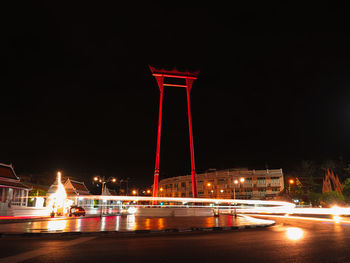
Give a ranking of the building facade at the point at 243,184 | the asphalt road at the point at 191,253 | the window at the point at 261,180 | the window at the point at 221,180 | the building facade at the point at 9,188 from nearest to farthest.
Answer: the asphalt road at the point at 191,253 < the building facade at the point at 9,188 < the building facade at the point at 243,184 < the window at the point at 261,180 < the window at the point at 221,180

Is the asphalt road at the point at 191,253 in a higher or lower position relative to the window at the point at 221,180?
lower

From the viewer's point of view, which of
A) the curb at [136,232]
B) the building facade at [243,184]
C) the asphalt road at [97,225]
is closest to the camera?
the curb at [136,232]

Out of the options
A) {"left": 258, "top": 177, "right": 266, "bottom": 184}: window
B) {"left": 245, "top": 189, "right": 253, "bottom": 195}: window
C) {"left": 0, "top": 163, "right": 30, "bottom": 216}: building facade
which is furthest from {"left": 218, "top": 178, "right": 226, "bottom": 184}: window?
{"left": 0, "top": 163, "right": 30, "bottom": 216}: building facade

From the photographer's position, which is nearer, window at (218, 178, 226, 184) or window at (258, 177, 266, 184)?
window at (258, 177, 266, 184)

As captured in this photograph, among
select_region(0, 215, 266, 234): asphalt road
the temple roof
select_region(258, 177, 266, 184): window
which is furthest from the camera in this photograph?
select_region(258, 177, 266, 184): window

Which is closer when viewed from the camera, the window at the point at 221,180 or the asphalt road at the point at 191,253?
the asphalt road at the point at 191,253

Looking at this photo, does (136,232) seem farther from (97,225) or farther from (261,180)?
(261,180)

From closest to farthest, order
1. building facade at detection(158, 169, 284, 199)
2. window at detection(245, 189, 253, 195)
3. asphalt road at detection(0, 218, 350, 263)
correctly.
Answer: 1. asphalt road at detection(0, 218, 350, 263)
2. building facade at detection(158, 169, 284, 199)
3. window at detection(245, 189, 253, 195)

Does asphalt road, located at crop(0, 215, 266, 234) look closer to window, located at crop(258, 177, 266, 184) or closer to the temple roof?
the temple roof

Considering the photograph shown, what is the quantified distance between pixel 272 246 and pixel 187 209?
985 inches

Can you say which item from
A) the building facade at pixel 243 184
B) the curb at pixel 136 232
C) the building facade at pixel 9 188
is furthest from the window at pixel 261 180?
the curb at pixel 136 232

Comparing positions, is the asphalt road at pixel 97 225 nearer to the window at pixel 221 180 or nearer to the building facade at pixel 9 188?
the building facade at pixel 9 188

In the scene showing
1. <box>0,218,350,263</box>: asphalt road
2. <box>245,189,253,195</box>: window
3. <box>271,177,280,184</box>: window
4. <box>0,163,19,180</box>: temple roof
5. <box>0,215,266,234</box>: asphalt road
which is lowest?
<box>0,215,266,234</box>: asphalt road

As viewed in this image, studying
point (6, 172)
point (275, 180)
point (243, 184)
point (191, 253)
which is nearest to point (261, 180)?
point (275, 180)
